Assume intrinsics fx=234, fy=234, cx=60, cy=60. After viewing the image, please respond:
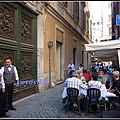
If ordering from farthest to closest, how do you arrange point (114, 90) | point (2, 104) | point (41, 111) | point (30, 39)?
point (30, 39), point (41, 111), point (114, 90), point (2, 104)

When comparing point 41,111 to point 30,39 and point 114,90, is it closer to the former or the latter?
point 114,90

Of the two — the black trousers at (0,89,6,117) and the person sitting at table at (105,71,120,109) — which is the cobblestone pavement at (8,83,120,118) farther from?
the person sitting at table at (105,71,120,109)

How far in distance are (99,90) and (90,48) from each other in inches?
85.2

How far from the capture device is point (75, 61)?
2511cm

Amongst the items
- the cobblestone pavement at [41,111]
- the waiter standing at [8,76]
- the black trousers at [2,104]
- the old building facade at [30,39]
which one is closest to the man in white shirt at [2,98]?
the black trousers at [2,104]

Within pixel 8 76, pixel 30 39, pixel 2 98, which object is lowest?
pixel 2 98

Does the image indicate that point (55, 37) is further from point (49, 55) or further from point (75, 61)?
point (75, 61)

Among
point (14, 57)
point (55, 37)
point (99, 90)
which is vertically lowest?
point (99, 90)

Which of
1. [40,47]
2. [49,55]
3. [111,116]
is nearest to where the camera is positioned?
[111,116]

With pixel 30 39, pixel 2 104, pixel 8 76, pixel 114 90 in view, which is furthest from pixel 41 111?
pixel 30 39

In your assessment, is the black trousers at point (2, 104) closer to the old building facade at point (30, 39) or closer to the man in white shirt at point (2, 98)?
the man in white shirt at point (2, 98)

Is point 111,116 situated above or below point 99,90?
below

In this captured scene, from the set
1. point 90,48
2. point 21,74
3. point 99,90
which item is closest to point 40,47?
point 21,74

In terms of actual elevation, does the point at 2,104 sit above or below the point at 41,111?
above
